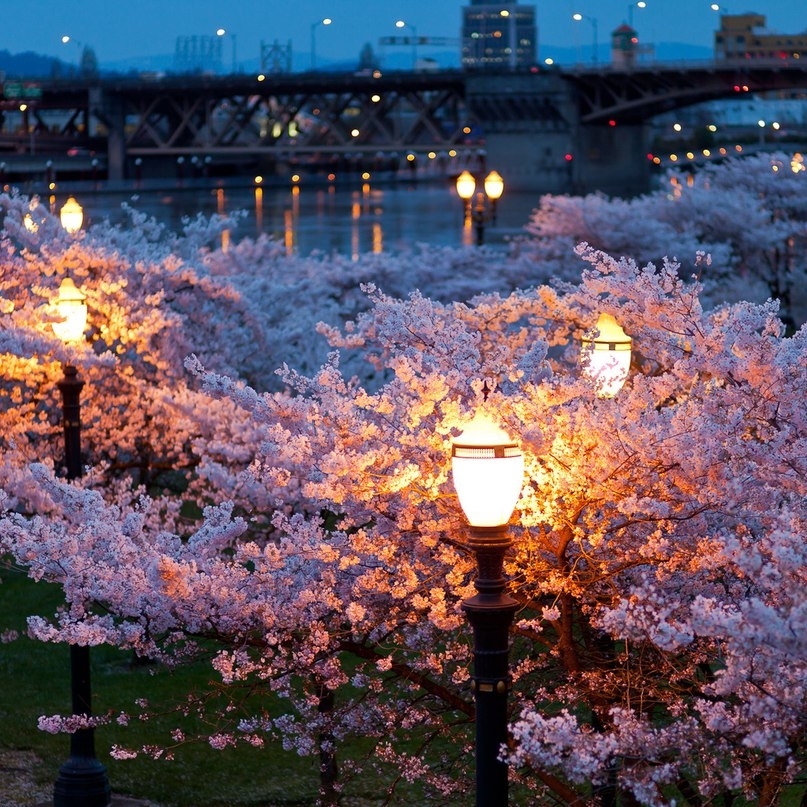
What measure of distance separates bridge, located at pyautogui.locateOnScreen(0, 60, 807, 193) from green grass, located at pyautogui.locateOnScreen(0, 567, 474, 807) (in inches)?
3736

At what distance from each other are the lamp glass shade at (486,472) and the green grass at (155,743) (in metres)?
4.48

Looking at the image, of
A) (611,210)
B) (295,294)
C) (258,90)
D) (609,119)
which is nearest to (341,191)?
(258,90)

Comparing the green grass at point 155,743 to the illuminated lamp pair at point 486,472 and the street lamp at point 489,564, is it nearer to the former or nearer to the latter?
the street lamp at point 489,564

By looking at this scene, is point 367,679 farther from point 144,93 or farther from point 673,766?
point 144,93

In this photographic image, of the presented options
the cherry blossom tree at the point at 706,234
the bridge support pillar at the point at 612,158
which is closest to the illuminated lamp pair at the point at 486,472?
the cherry blossom tree at the point at 706,234

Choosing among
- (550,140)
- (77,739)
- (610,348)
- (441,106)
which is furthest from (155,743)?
(441,106)

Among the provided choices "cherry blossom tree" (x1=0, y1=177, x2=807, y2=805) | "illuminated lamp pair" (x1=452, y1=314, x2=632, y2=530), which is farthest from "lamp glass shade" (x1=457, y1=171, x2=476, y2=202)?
"illuminated lamp pair" (x1=452, y1=314, x2=632, y2=530)

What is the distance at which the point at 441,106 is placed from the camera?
141 m

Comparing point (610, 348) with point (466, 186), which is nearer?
point (610, 348)

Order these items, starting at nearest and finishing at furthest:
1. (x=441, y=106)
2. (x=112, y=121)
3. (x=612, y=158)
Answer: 1. (x=612, y=158)
2. (x=441, y=106)
3. (x=112, y=121)

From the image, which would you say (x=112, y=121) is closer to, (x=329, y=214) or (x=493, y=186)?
(x=329, y=214)

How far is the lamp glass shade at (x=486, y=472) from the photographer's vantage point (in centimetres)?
708

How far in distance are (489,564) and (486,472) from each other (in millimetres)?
500

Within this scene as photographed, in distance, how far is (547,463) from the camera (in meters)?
8.87
